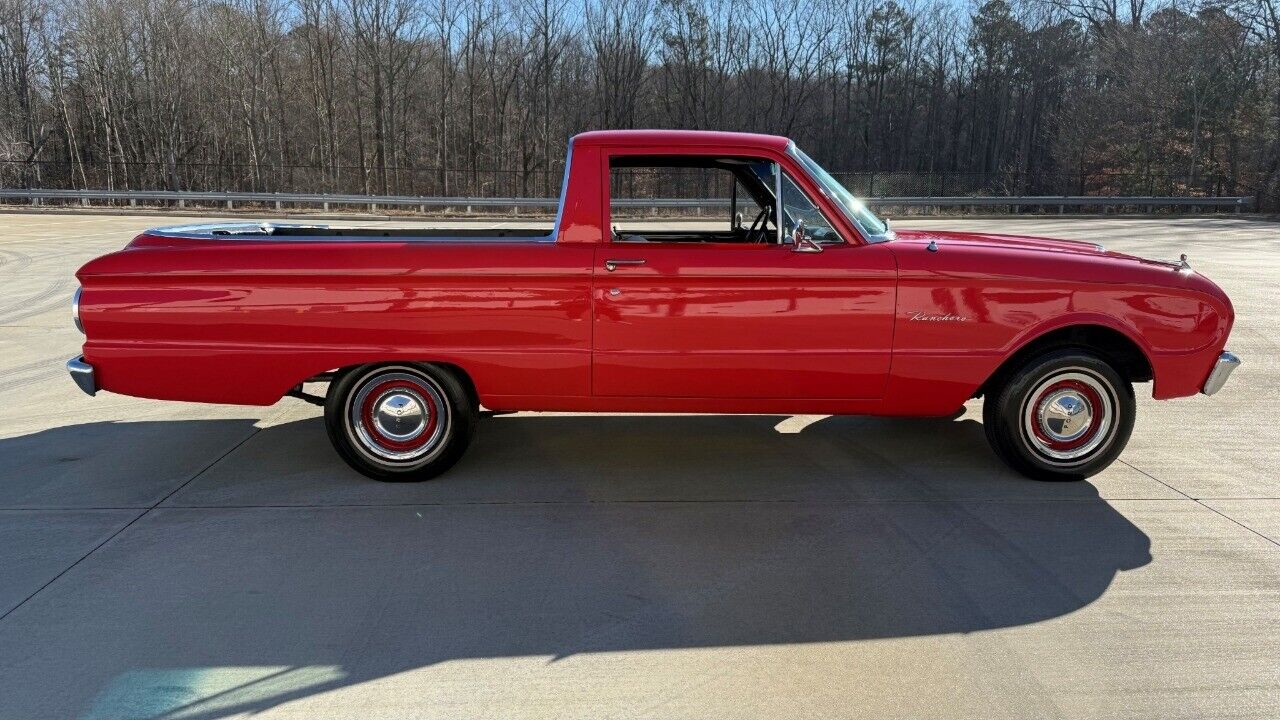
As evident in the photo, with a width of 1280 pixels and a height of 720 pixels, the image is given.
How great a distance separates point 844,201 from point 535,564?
8.27ft

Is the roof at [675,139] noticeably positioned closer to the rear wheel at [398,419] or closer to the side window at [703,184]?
the side window at [703,184]

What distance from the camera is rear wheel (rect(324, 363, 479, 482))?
183 inches

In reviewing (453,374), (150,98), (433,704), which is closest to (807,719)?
(433,704)

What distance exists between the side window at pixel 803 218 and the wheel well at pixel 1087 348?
3.90ft

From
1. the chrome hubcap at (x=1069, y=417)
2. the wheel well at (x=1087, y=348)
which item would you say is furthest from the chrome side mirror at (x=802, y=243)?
the chrome hubcap at (x=1069, y=417)

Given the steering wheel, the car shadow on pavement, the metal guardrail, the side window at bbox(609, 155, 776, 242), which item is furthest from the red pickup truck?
the metal guardrail

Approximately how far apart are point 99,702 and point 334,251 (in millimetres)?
2396

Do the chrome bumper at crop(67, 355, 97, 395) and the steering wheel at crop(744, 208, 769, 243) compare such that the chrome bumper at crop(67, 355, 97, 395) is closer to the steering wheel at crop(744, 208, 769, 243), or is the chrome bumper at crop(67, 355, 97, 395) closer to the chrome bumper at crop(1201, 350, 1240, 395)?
the steering wheel at crop(744, 208, 769, 243)

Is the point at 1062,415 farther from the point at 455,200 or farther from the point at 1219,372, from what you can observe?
the point at 455,200

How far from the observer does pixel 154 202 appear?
110ft

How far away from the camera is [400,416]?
4.69m

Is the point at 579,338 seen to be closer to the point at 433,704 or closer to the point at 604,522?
the point at 604,522

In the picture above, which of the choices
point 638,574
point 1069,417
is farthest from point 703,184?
point 638,574

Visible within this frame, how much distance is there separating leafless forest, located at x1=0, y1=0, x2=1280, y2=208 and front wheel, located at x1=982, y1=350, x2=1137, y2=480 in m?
32.3
